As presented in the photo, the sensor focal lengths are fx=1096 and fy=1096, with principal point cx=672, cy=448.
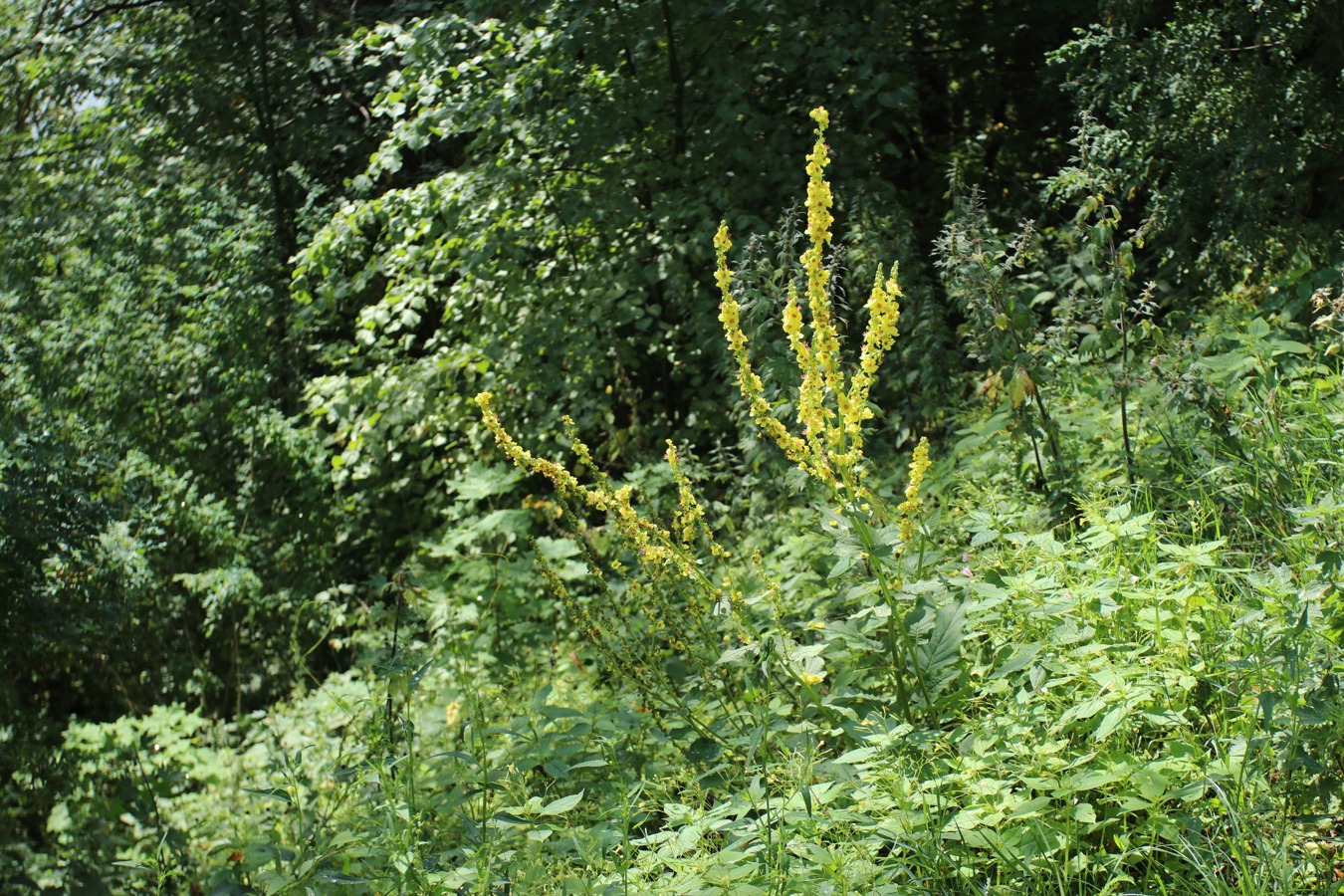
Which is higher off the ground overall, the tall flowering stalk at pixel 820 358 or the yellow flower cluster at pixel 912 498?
the tall flowering stalk at pixel 820 358

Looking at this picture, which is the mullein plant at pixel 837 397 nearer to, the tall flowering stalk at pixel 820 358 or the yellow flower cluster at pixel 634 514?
the tall flowering stalk at pixel 820 358

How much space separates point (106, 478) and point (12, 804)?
145 cm

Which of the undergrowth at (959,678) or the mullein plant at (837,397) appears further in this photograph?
the mullein plant at (837,397)

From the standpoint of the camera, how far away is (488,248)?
15.9 ft

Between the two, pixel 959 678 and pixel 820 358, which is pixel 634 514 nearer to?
pixel 820 358

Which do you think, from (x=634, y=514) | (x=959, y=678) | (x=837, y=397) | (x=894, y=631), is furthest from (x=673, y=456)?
(x=959, y=678)

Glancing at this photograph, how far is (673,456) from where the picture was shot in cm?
263

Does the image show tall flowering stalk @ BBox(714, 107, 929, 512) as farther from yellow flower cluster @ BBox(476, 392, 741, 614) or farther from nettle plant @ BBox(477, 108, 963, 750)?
yellow flower cluster @ BBox(476, 392, 741, 614)

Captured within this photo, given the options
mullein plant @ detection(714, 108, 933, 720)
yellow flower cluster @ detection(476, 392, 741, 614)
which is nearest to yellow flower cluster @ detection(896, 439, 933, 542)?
mullein plant @ detection(714, 108, 933, 720)

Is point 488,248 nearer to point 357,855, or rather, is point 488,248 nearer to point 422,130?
point 422,130

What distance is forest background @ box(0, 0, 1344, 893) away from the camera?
2045mm

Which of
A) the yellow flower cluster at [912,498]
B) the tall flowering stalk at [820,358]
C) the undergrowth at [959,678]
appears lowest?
the undergrowth at [959,678]

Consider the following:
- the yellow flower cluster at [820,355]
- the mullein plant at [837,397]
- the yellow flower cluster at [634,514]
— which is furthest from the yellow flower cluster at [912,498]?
the yellow flower cluster at [634,514]

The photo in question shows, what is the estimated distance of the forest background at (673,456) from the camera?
2.04m
